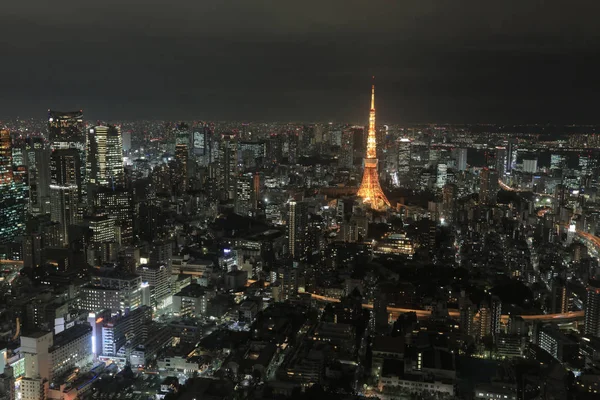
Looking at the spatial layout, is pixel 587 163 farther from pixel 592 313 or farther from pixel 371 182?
pixel 592 313

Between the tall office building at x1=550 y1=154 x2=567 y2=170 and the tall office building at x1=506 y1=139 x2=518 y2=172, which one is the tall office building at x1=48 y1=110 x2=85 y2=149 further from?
the tall office building at x1=550 y1=154 x2=567 y2=170

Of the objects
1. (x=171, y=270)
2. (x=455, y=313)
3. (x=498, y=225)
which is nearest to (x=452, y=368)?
(x=455, y=313)

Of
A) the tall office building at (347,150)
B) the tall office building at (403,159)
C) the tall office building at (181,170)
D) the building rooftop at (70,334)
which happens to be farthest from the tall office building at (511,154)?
the building rooftop at (70,334)

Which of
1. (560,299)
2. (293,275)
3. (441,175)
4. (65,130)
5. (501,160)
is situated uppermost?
(65,130)

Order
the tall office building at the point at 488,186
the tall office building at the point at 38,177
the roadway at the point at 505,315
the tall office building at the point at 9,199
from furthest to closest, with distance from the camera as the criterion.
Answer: the tall office building at the point at 488,186, the tall office building at the point at 38,177, the tall office building at the point at 9,199, the roadway at the point at 505,315

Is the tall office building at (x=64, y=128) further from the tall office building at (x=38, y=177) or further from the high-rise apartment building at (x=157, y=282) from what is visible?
the high-rise apartment building at (x=157, y=282)

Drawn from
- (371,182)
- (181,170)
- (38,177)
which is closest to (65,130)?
(38,177)
